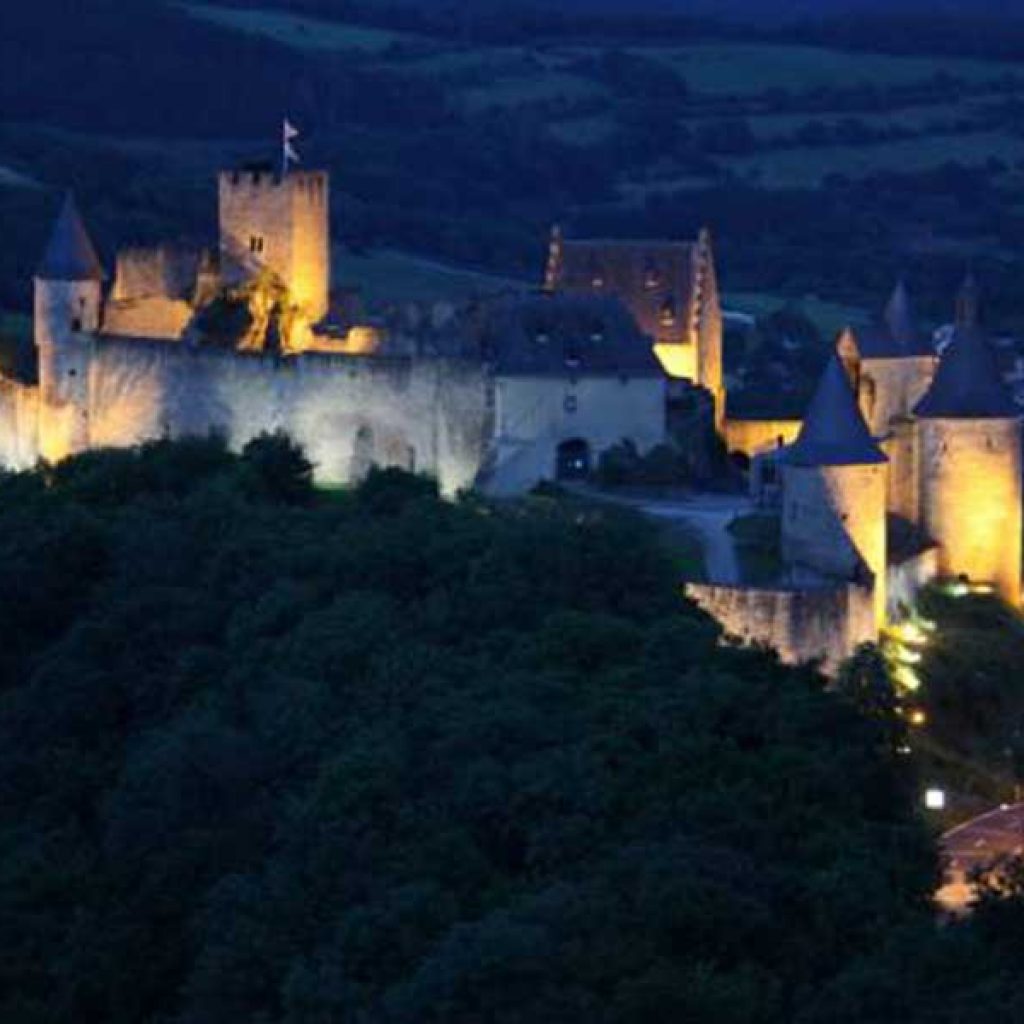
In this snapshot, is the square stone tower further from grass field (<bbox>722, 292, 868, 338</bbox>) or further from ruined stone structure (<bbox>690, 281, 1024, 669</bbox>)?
grass field (<bbox>722, 292, 868, 338</bbox>)

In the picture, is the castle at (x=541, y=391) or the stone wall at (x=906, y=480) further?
the stone wall at (x=906, y=480)

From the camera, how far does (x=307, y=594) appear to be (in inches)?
1820

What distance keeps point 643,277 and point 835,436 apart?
8776 millimetres

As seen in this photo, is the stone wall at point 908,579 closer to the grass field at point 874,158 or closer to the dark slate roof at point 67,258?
the dark slate roof at point 67,258

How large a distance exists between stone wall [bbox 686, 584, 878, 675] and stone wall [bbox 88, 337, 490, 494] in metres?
5.95

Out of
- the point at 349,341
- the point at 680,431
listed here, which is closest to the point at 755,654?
the point at 680,431

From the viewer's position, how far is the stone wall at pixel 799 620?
1698 inches

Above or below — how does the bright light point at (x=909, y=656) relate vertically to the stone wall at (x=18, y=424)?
below

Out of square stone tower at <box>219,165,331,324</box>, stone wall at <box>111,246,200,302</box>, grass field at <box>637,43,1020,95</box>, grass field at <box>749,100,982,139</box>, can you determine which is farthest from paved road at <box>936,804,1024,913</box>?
grass field at <box>637,43,1020,95</box>

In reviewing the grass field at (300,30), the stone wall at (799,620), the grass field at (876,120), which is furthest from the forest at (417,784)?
the grass field at (300,30)

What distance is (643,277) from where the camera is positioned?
52.9m

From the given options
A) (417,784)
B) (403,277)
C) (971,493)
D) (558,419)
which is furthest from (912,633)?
(403,277)

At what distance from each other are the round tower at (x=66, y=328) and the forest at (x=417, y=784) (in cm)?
93

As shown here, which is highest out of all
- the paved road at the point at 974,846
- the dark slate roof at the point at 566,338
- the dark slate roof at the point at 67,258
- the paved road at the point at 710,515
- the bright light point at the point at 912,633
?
the dark slate roof at the point at 67,258
